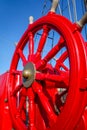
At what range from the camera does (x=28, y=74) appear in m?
2.88

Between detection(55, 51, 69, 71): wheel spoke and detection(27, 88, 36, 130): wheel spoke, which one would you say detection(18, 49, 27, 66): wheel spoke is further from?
detection(55, 51, 69, 71): wheel spoke

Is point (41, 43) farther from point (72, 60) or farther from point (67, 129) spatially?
point (67, 129)

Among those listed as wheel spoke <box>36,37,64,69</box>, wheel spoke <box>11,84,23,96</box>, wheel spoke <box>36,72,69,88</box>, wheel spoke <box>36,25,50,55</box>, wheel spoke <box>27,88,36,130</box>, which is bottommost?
wheel spoke <box>27,88,36,130</box>

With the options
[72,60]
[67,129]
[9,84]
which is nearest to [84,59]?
Answer: [72,60]

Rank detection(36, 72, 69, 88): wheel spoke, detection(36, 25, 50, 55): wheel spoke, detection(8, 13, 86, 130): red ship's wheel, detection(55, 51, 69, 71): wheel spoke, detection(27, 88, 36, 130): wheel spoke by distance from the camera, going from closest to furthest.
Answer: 1. detection(8, 13, 86, 130): red ship's wheel
2. detection(36, 72, 69, 88): wheel spoke
3. detection(27, 88, 36, 130): wheel spoke
4. detection(36, 25, 50, 55): wheel spoke
5. detection(55, 51, 69, 71): wheel spoke

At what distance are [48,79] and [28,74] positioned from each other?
222 millimetres

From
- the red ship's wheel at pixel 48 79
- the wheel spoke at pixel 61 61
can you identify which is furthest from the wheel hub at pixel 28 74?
the wheel spoke at pixel 61 61

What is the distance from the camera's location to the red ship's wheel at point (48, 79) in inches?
94.0

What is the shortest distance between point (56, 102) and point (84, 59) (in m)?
1.08

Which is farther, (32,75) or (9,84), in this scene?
(9,84)

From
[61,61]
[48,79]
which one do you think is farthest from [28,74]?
[61,61]

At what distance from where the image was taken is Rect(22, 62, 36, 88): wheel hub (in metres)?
2.87

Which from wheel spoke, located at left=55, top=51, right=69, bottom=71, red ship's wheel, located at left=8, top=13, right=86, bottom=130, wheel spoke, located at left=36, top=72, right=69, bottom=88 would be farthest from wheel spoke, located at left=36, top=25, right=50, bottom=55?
wheel spoke, located at left=55, top=51, right=69, bottom=71

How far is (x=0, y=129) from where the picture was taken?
3.65m
